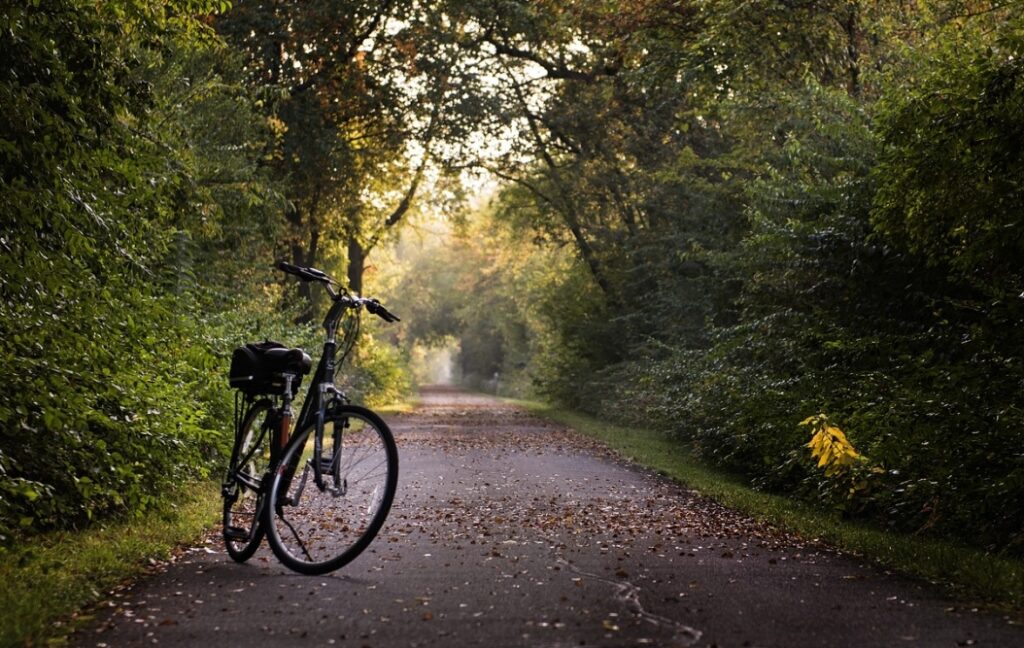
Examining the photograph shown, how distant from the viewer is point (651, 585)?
6121mm

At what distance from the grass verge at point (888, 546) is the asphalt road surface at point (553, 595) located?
247 millimetres

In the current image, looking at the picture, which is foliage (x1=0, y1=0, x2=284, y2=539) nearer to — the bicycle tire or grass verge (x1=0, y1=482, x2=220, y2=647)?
grass verge (x1=0, y1=482, x2=220, y2=647)

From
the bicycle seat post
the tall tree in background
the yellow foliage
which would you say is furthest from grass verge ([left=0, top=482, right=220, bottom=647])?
the tall tree in background

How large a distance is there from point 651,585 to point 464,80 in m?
24.1

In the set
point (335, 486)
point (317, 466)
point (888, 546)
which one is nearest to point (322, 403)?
point (317, 466)

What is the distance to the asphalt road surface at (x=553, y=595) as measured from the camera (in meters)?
4.89

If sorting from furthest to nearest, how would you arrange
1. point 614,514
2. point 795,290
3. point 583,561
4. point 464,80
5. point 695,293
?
1. point 464,80
2. point 695,293
3. point 795,290
4. point 614,514
5. point 583,561

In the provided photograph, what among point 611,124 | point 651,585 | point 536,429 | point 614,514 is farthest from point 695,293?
point 651,585

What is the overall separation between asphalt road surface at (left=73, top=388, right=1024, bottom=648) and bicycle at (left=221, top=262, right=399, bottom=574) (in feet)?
0.66

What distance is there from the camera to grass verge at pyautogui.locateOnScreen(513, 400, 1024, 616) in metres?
5.85

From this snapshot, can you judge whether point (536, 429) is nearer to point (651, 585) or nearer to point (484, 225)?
point (651, 585)

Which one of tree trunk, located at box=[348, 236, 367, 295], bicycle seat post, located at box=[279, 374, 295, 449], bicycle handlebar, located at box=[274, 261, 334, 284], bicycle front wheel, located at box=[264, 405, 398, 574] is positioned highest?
tree trunk, located at box=[348, 236, 367, 295]

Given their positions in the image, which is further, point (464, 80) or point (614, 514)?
point (464, 80)

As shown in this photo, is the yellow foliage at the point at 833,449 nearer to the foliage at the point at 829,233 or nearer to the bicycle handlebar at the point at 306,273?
the foliage at the point at 829,233
